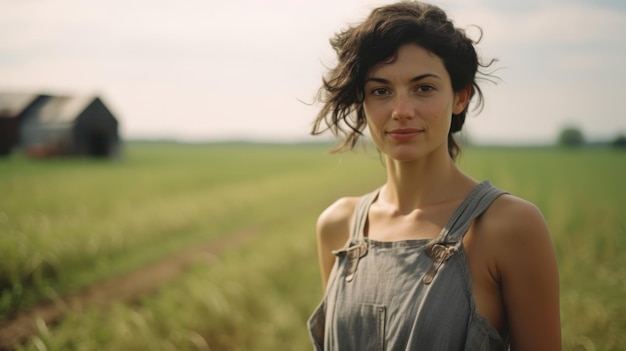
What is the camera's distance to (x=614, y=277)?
5.30m

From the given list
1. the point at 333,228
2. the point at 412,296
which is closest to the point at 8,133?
the point at 333,228

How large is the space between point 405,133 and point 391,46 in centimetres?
27

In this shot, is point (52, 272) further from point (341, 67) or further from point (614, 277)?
point (614, 277)

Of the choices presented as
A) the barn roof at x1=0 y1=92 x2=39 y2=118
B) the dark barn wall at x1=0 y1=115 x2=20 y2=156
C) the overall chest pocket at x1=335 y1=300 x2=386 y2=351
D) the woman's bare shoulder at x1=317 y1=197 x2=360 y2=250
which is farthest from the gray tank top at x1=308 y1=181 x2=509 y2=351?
the barn roof at x1=0 y1=92 x2=39 y2=118

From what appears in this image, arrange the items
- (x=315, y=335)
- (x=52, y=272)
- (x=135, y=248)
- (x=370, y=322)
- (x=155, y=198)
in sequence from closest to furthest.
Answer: (x=370, y=322), (x=315, y=335), (x=52, y=272), (x=135, y=248), (x=155, y=198)

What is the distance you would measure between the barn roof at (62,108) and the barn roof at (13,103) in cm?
117

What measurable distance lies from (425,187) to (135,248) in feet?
24.1

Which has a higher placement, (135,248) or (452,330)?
(452,330)

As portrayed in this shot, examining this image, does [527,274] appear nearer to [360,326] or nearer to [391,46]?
[360,326]

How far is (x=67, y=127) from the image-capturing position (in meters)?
16.6

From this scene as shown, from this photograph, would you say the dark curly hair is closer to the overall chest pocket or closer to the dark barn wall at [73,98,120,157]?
the overall chest pocket

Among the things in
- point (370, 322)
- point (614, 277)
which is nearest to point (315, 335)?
point (370, 322)

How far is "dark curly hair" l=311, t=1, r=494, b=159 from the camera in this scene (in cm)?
157

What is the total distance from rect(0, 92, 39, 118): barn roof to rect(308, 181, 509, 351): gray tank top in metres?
11.9
